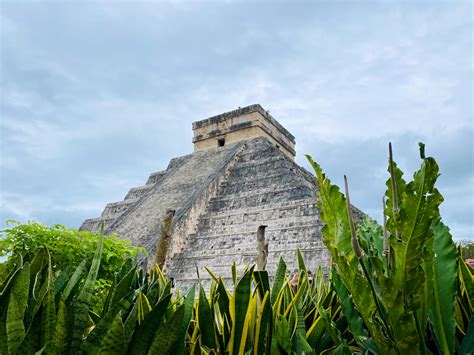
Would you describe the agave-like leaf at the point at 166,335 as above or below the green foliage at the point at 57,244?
below

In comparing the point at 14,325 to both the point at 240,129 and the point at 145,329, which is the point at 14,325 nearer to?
the point at 145,329

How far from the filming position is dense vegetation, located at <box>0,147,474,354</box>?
1.10m

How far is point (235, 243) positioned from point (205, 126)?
562 centimetres

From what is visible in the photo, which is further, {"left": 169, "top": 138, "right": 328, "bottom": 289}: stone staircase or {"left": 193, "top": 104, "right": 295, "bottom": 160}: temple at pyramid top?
{"left": 193, "top": 104, "right": 295, "bottom": 160}: temple at pyramid top

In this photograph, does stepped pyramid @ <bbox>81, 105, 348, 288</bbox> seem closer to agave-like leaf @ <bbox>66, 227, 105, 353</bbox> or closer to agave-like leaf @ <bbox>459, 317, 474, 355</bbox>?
agave-like leaf @ <bbox>459, 317, 474, 355</bbox>

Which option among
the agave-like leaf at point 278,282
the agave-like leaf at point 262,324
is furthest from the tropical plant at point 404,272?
the agave-like leaf at point 278,282

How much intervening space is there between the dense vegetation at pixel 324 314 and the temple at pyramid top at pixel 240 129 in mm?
10305

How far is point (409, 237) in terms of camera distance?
109 centimetres

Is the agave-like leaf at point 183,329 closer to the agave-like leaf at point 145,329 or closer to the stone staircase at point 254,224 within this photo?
the agave-like leaf at point 145,329

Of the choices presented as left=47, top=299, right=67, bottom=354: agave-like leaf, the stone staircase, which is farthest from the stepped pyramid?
left=47, top=299, right=67, bottom=354: agave-like leaf

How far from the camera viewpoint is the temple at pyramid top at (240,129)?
1177 cm

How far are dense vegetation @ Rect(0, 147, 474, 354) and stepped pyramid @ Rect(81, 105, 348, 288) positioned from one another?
17.8ft

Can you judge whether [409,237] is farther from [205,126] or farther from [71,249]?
[205,126]

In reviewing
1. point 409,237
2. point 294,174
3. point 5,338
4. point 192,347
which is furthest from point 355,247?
point 294,174
